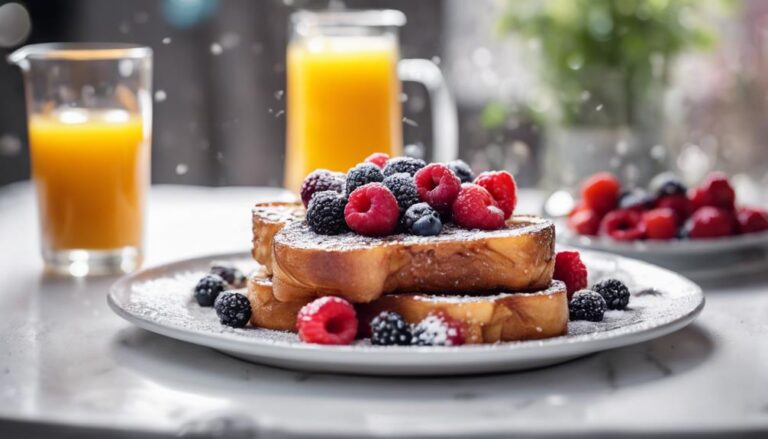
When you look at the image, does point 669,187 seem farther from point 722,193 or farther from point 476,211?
point 476,211

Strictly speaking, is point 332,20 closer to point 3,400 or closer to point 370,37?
point 370,37

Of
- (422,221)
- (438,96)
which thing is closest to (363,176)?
(422,221)

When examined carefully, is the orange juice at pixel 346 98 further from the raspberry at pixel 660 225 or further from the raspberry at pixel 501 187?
the raspberry at pixel 501 187

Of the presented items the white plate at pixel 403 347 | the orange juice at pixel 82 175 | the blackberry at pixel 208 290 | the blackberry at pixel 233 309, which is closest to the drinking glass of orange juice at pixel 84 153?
the orange juice at pixel 82 175

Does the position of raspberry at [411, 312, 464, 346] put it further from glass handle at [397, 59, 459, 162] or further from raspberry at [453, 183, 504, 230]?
glass handle at [397, 59, 459, 162]

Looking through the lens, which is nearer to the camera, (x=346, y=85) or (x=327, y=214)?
(x=327, y=214)

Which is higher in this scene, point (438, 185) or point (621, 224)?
point (438, 185)

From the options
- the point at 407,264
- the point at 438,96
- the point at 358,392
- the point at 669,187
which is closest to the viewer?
the point at 358,392

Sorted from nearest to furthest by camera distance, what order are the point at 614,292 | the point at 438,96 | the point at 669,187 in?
1. the point at 614,292
2. the point at 669,187
3. the point at 438,96
